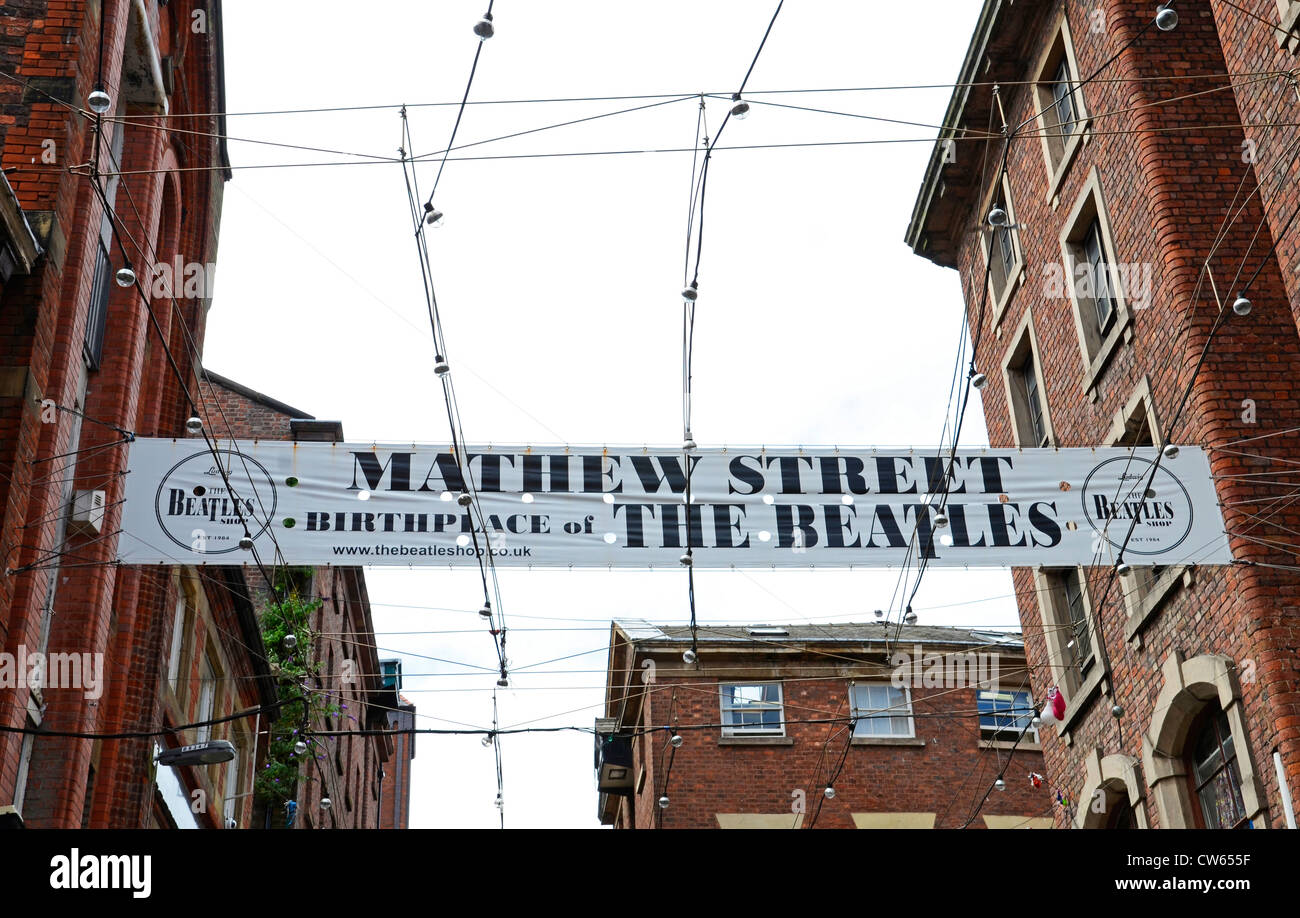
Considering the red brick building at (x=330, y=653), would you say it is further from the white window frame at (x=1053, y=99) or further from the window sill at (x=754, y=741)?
the white window frame at (x=1053, y=99)

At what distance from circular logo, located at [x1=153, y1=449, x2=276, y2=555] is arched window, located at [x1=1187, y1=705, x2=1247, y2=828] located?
29.2 ft

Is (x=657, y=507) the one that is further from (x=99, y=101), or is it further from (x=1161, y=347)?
(x=1161, y=347)

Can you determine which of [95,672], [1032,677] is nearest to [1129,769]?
[1032,677]

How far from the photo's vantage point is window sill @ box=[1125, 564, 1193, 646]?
14328mm

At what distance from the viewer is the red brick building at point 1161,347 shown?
1281 cm

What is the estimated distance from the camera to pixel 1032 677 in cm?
1925

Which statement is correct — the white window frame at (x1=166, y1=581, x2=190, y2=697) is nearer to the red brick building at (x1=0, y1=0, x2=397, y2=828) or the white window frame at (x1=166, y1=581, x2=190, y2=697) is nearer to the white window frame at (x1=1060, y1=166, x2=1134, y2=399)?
the red brick building at (x1=0, y1=0, x2=397, y2=828)

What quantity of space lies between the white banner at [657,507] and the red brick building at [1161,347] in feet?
2.06

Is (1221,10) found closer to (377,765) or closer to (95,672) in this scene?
(95,672)

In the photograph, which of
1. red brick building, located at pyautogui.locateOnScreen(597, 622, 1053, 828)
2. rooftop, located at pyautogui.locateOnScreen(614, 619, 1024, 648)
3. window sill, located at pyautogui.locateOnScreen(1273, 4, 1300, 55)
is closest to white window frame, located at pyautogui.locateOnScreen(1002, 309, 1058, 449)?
window sill, located at pyautogui.locateOnScreen(1273, 4, 1300, 55)

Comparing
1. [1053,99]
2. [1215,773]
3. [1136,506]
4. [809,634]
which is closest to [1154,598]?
[1215,773]

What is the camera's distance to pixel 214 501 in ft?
39.2

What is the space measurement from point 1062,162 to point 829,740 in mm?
12933
